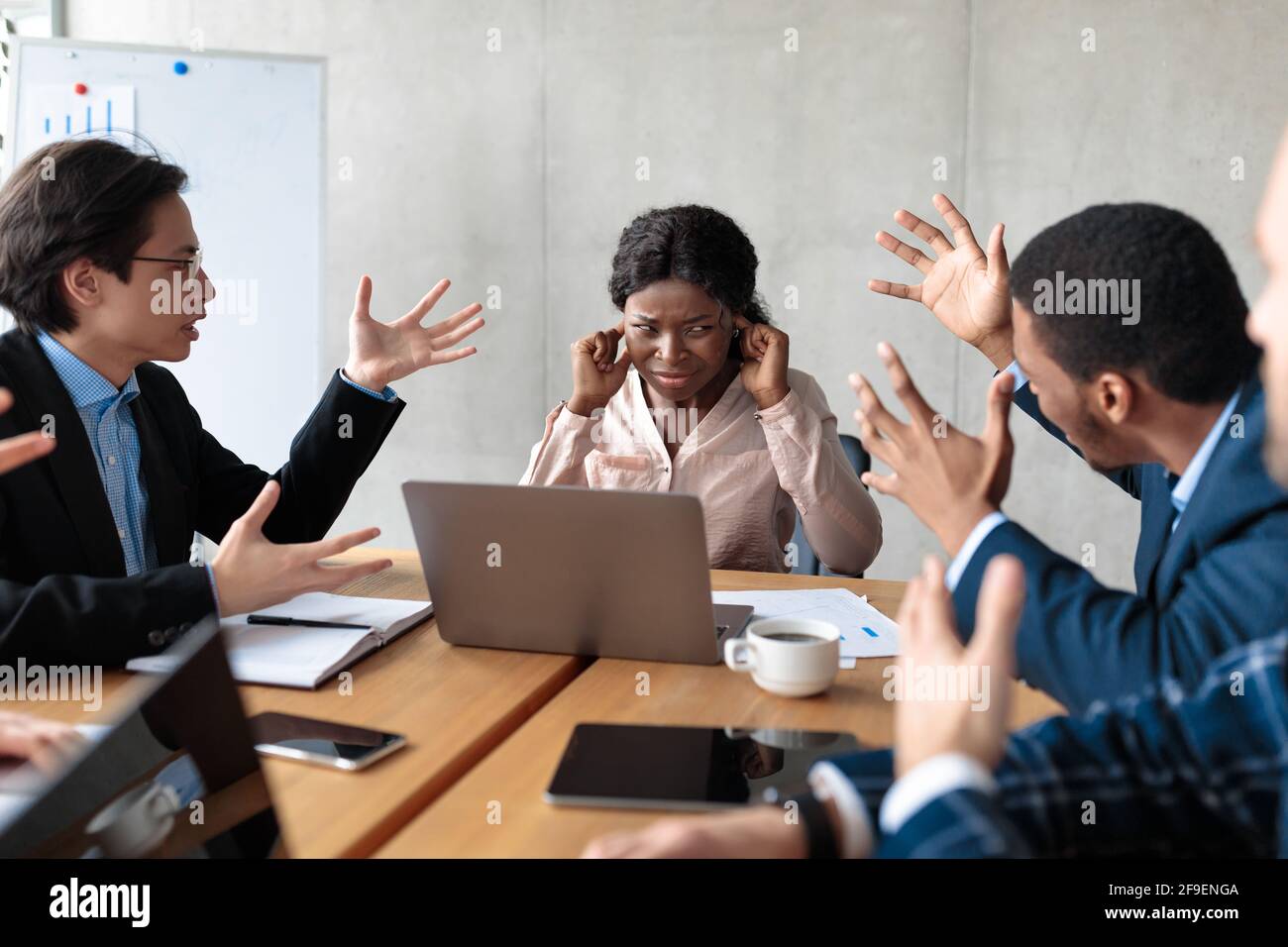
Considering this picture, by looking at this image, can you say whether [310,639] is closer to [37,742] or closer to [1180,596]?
[37,742]

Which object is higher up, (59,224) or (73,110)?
(73,110)

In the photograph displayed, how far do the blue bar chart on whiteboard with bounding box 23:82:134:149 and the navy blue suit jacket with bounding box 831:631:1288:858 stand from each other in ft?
11.4

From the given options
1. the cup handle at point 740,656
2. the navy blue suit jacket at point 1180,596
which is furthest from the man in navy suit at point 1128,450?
the cup handle at point 740,656

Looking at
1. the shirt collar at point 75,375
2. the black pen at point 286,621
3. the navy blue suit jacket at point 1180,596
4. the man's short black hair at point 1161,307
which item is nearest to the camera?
the navy blue suit jacket at point 1180,596

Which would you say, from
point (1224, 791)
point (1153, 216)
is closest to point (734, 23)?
Result: point (1153, 216)

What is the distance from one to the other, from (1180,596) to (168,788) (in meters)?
1.07

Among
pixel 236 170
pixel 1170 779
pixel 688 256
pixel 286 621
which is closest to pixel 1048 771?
pixel 1170 779

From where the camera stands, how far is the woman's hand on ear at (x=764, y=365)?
7.88ft

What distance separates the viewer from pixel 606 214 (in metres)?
3.94

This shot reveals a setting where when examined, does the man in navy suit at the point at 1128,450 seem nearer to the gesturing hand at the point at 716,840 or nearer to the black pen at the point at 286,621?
the gesturing hand at the point at 716,840

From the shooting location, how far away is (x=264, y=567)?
154 cm

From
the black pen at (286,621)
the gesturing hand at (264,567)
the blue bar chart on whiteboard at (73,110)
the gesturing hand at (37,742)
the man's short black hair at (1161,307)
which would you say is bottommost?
the black pen at (286,621)

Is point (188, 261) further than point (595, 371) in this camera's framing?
No

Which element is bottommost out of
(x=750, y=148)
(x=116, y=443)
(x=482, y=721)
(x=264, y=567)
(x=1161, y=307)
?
(x=482, y=721)
